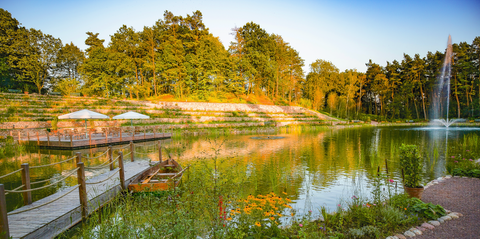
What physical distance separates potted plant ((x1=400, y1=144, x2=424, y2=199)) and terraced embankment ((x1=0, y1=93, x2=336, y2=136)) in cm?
2487

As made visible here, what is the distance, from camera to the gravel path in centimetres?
393

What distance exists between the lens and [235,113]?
37531 millimetres

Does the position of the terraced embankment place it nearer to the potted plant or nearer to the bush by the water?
the bush by the water

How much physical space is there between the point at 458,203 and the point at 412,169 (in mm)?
1221

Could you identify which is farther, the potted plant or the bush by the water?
the potted plant

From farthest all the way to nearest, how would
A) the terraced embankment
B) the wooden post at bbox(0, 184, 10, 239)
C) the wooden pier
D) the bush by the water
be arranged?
the terraced embankment, the wooden pier, the bush by the water, the wooden post at bbox(0, 184, 10, 239)

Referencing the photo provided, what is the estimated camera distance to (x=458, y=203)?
5.27m

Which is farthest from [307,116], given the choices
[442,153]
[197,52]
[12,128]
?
[12,128]

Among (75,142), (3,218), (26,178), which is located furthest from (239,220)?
(75,142)

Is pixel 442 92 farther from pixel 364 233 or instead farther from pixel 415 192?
pixel 364 233

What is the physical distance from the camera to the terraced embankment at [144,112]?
2242 cm

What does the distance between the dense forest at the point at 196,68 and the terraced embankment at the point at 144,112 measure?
5512 millimetres

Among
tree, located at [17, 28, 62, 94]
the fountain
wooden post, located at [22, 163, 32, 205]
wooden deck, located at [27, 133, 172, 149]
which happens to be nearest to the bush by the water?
wooden post, located at [22, 163, 32, 205]

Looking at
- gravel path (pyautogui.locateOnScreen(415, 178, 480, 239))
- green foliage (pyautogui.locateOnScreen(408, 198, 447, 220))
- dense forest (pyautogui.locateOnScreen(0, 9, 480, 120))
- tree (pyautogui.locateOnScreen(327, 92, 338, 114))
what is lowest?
Answer: gravel path (pyautogui.locateOnScreen(415, 178, 480, 239))
